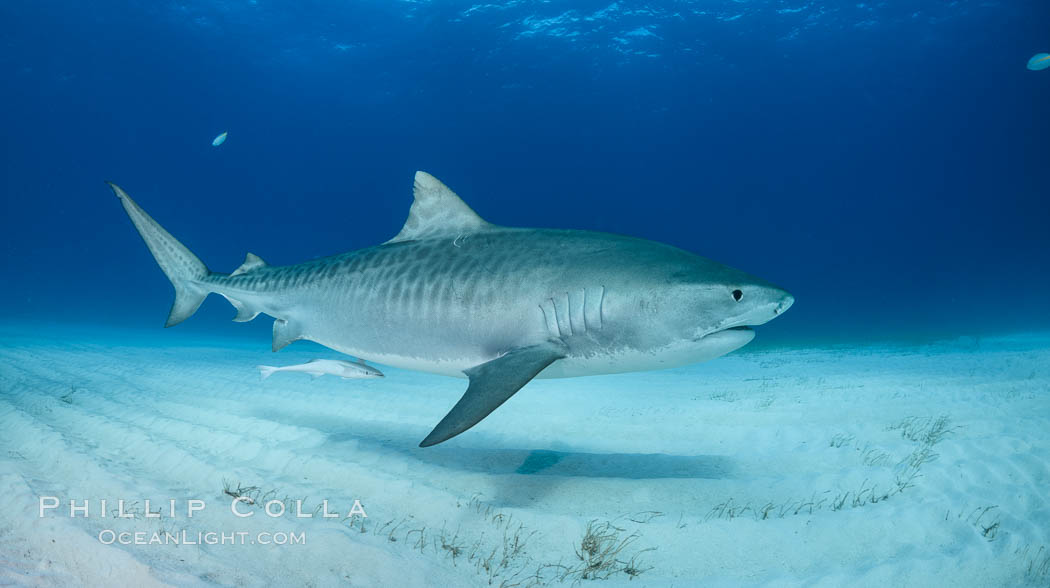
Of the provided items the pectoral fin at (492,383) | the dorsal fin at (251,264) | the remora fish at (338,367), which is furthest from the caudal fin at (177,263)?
the pectoral fin at (492,383)

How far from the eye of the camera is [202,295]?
571 cm

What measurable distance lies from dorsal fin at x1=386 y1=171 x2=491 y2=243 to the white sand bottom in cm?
206

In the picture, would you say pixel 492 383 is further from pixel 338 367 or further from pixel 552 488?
pixel 338 367

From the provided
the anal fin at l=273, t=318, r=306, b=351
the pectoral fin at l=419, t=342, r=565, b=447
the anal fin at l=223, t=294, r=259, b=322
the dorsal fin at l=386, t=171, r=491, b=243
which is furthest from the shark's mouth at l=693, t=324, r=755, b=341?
the anal fin at l=223, t=294, r=259, b=322

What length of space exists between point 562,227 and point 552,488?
14.7 feet

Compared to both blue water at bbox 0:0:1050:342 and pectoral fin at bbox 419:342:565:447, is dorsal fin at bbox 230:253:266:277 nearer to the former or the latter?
pectoral fin at bbox 419:342:565:447

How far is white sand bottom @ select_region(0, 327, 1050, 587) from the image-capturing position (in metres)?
2.57

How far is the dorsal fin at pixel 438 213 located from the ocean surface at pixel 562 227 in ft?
6.77

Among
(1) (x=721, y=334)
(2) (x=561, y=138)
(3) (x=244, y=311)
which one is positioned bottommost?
(3) (x=244, y=311)

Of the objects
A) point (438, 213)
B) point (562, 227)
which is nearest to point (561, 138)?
point (562, 227)

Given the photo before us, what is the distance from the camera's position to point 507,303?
3533 mm

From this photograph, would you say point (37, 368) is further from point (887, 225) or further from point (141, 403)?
point (887, 225)

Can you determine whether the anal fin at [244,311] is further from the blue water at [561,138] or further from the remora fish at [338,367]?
the blue water at [561,138]

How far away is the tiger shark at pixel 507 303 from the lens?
3113 mm
